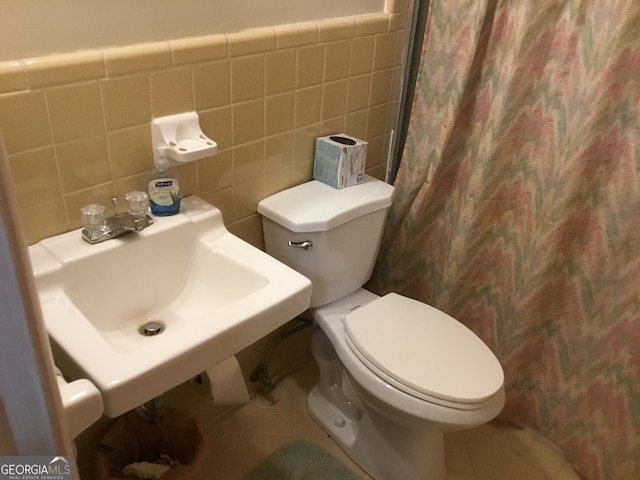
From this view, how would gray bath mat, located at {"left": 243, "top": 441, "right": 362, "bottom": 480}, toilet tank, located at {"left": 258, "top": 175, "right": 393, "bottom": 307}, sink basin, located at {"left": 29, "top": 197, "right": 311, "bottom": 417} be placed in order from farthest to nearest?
gray bath mat, located at {"left": 243, "top": 441, "right": 362, "bottom": 480}, toilet tank, located at {"left": 258, "top": 175, "right": 393, "bottom": 307}, sink basin, located at {"left": 29, "top": 197, "right": 311, "bottom": 417}

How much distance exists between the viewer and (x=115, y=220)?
117 centimetres

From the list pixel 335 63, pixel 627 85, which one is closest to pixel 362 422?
pixel 335 63

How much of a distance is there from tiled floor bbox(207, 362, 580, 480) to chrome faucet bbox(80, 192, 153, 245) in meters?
0.83

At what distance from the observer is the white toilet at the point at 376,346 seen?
1347 millimetres

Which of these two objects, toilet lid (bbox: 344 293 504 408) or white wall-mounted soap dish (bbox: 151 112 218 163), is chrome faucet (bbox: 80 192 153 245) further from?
toilet lid (bbox: 344 293 504 408)

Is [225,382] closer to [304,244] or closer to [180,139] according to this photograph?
[304,244]

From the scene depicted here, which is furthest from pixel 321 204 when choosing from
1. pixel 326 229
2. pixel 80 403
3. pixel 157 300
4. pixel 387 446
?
pixel 80 403

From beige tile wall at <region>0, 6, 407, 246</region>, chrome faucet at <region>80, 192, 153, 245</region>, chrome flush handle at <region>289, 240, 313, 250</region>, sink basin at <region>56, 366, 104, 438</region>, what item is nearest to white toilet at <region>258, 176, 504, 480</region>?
chrome flush handle at <region>289, 240, 313, 250</region>

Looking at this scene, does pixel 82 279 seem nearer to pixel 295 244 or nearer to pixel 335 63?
pixel 295 244

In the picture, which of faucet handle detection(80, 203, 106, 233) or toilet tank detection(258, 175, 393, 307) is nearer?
faucet handle detection(80, 203, 106, 233)

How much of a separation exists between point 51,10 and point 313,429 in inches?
53.4

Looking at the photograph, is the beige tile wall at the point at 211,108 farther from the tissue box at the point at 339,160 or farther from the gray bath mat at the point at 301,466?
the gray bath mat at the point at 301,466

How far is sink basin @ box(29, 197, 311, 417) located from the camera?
0.89m

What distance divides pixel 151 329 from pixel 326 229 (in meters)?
0.49
